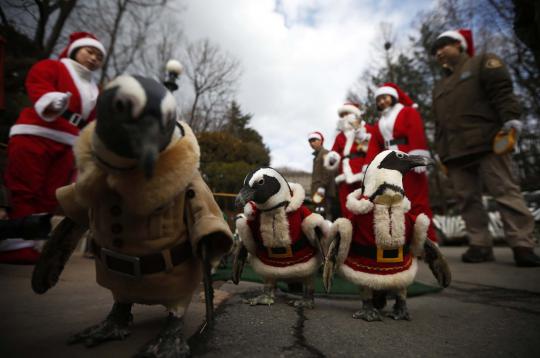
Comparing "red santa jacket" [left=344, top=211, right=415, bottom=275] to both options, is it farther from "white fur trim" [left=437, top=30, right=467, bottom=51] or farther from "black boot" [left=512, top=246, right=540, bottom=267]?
"white fur trim" [left=437, top=30, right=467, bottom=51]

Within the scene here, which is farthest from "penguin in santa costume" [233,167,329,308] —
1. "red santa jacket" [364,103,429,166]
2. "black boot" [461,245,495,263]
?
"black boot" [461,245,495,263]

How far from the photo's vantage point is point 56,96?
231 cm

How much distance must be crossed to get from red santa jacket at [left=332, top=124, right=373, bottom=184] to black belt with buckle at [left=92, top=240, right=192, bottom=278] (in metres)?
2.58

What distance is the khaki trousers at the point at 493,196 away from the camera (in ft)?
9.48

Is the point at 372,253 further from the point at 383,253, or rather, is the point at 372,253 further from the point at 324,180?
the point at 324,180

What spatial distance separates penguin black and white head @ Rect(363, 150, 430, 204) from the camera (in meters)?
1.65

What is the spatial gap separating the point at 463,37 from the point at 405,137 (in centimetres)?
159

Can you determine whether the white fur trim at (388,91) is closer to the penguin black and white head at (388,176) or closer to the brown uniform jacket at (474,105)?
the brown uniform jacket at (474,105)

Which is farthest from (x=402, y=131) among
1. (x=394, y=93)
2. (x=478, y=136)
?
(x=478, y=136)

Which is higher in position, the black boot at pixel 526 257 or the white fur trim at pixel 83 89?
the white fur trim at pixel 83 89

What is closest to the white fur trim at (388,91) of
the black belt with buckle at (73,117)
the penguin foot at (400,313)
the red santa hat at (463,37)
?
the red santa hat at (463,37)

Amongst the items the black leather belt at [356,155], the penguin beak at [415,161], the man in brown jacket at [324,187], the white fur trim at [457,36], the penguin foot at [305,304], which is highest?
the white fur trim at [457,36]

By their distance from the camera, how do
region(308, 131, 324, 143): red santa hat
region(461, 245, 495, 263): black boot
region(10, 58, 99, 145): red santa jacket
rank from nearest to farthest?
region(10, 58, 99, 145): red santa jacket, region(461, 245, 495, 263): black boot, region(308, 131, 324, 143): red santa hat

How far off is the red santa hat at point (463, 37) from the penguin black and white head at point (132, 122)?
369 cm
